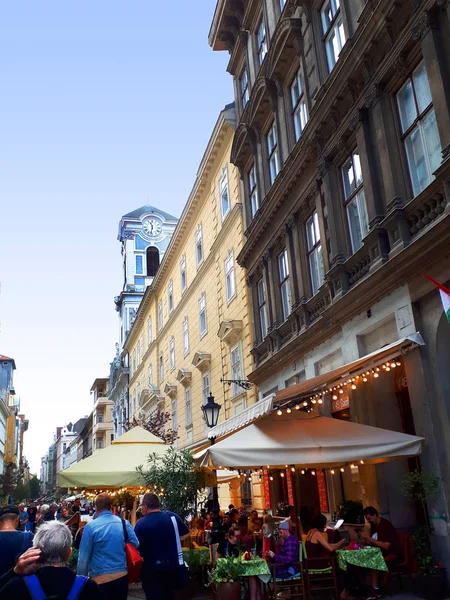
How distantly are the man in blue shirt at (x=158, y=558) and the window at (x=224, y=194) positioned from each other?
18.8m

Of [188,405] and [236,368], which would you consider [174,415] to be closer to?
[188,405]

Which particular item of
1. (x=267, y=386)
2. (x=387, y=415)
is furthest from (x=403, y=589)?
(x=267, y=386)

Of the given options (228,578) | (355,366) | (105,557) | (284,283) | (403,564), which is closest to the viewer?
(105,557)

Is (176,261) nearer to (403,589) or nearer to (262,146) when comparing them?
(262,146)

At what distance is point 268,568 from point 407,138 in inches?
311

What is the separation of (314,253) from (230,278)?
27.9ft

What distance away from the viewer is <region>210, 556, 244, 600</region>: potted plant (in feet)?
28.8

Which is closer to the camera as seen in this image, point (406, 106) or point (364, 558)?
point (364, 558)

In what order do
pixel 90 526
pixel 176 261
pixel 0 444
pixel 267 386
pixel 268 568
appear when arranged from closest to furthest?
pixel 90 526
pixel 268 568
pixel 267 386
pixel 176 261
pixel 0 444

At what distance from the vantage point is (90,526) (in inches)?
254

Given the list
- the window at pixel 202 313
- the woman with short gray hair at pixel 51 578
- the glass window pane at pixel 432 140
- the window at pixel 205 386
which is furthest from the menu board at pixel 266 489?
the woman with short gray hair at pixel 51 578

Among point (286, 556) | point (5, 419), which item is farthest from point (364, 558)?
point (5, 419)

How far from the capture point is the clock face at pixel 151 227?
61.7m

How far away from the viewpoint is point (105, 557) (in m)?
6.37
